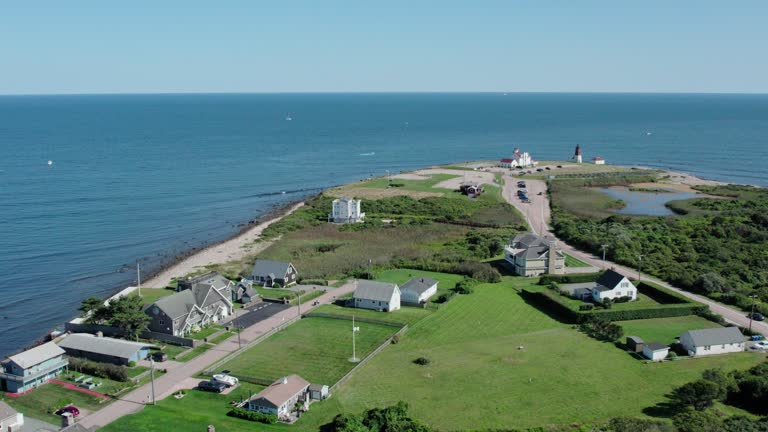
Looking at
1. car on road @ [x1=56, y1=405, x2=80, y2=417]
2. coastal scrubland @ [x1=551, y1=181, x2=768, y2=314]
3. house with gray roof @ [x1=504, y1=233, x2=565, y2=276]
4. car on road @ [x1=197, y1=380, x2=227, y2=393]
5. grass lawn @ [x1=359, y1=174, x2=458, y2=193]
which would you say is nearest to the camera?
car on road @ [x1=56, y1=405, x2=80, y2=417]

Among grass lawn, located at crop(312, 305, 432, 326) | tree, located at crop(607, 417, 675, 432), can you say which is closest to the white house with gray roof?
grass lawn, located at crop(312, 305, 432, 326)

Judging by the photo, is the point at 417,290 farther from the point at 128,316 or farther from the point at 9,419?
the point at 9,419

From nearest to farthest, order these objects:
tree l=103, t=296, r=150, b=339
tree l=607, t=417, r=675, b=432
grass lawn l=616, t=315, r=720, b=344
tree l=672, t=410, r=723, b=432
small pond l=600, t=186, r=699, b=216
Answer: tree l=607, t=417, r=675, b=432, tree l=672, t=410, r=723, b=432, tree l=103, t=296, r=150, b=339, grass lawn l=616, t=315, r=720, b=344, small pond l=600, t=186, r=699, b=216

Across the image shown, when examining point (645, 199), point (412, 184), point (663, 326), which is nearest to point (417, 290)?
point (663, 326)

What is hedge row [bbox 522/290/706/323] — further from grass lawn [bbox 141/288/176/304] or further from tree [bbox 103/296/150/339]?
grass lawn [bbox 141/288/176/304]

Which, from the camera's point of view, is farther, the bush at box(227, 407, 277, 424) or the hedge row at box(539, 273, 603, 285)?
the hedge row at box(539, 273, 603, 285)

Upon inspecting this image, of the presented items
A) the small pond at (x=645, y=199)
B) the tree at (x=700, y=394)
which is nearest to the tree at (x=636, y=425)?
the tree at (x=700, y=394)

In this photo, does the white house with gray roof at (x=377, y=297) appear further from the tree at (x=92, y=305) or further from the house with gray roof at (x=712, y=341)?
the house with gray roof at (x=712, y=341)
